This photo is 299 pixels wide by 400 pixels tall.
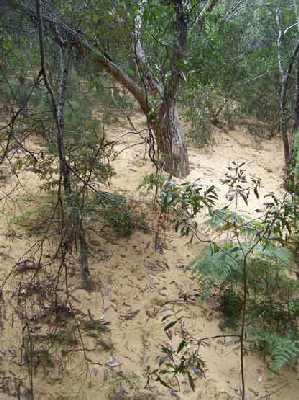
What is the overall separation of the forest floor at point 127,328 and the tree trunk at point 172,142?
41.7 inches

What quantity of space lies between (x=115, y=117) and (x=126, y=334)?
17.5ft

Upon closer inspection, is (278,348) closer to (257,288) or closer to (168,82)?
(257,288)

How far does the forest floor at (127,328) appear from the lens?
3129 mm

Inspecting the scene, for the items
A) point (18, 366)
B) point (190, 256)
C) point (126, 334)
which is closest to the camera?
point (18, 366)

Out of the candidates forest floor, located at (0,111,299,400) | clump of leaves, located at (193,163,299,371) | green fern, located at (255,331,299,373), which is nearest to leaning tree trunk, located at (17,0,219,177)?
forest floor, located at (0,111,299,400)

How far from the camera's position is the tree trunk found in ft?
19.7

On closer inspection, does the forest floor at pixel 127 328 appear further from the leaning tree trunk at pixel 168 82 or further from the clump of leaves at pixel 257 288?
the leaning tree trunk at pixel 168 82

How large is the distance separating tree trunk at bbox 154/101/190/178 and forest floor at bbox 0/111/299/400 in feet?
3.47

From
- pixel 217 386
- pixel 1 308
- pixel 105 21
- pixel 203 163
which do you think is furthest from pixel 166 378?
pixel 203 163

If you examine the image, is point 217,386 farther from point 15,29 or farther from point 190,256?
point 15,29

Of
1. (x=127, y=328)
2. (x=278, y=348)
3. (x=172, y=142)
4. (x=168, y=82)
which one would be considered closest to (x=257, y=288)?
(x=278, y=348)

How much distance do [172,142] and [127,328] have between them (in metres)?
3.60

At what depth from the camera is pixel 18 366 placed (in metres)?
3.09

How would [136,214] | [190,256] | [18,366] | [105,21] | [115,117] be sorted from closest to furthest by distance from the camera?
[18,366] < [105,21] < [190,256] < [136,214] < [115,117]
